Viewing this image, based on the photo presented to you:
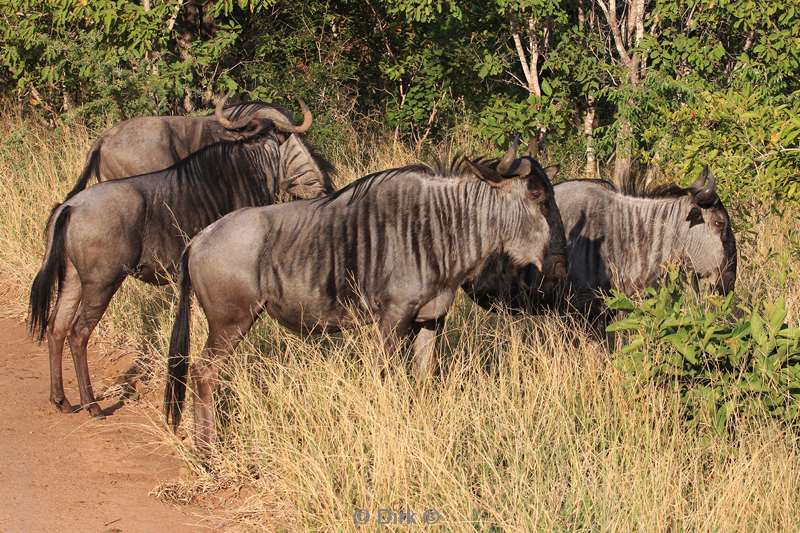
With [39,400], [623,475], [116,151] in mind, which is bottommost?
[39,400]

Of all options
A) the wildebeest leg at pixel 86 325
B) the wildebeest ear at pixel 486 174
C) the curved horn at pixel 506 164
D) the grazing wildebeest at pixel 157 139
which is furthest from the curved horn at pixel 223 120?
the curved horn at pixel 506 164

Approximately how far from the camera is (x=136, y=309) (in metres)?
6.46

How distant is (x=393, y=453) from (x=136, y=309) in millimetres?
3080

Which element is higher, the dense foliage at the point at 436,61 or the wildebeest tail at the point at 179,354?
the dense foliage at the point at 436,61

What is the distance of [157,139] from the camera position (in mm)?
7582

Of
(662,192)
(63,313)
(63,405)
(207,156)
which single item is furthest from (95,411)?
(662,192)

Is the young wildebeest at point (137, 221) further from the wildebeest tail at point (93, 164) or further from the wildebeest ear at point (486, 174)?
the wildebeest ear at point (486, 174)

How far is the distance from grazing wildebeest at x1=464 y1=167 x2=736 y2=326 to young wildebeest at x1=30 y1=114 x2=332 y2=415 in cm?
149

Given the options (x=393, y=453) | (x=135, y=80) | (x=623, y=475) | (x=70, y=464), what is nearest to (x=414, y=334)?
(x=393, y=453)

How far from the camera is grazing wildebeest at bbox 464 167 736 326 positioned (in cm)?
561

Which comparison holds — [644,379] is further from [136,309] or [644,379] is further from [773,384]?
[136,309]

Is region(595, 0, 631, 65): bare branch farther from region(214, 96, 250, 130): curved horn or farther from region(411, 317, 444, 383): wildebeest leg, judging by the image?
region(411, 317, 444, 383): wildebeest leg

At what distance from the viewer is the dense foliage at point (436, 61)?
8.09m

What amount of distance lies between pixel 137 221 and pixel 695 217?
3.10 meters
